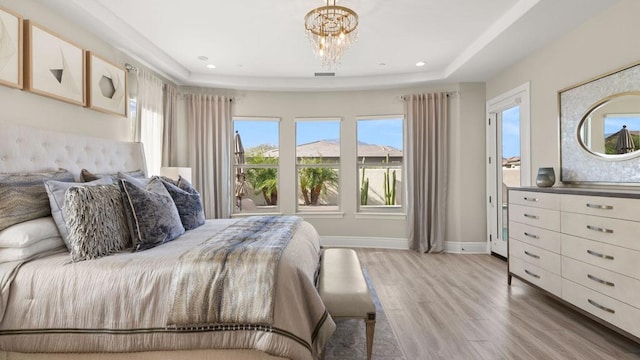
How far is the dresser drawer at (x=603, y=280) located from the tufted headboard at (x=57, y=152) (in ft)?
13.1

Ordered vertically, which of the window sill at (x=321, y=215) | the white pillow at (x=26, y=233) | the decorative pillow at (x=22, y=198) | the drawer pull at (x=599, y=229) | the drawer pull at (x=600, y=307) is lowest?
the drawer pull at (x=600, y=307)

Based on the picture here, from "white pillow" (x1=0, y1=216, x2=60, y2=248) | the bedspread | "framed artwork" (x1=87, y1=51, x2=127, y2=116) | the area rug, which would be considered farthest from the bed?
"framed artwork" (x1=87, y1=51, x2=127, y2=116)

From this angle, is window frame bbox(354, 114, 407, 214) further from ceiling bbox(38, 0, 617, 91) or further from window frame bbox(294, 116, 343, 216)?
ceiling bbox(38, 0, 617, 91)

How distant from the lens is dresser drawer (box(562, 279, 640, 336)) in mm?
1901

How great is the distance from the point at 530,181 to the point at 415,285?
1.90 meters

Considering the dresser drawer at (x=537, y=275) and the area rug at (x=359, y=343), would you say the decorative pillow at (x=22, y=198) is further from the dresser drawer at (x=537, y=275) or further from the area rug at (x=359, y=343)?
the dresser drawer at (x=537, y=275)

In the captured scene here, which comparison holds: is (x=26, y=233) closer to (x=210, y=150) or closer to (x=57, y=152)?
(x=57, y=152)

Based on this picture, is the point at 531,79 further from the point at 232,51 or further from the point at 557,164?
the point at 232,51

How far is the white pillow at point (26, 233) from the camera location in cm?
162

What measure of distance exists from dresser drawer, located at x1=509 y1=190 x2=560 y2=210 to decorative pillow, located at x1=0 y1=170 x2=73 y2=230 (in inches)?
150

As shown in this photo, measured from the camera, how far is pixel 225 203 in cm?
479

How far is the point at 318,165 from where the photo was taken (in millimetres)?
5148

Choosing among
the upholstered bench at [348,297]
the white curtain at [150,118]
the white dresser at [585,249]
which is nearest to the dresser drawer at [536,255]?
the white dresser at [585,249]

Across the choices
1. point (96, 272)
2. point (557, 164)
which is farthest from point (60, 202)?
point (557, 164)
